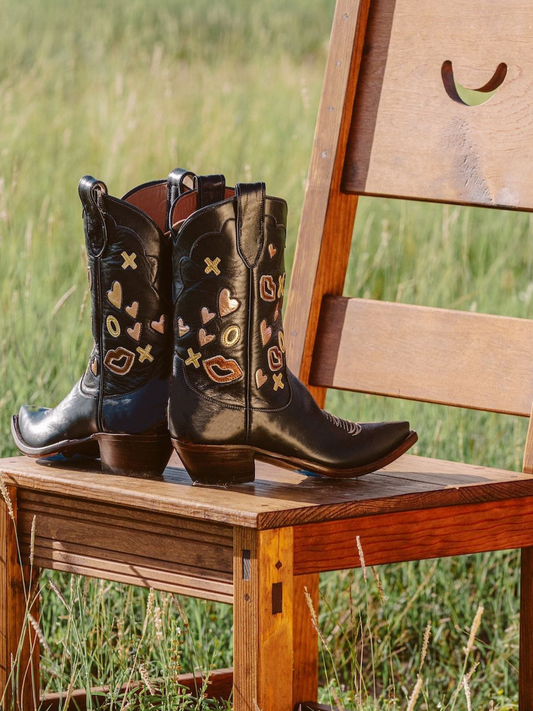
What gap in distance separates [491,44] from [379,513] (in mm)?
845

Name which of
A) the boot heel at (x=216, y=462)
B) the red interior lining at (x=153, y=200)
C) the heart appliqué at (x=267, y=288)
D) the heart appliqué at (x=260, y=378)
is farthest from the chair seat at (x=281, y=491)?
the red interior lining at (x=153, y=200)

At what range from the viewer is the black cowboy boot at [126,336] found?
1.54m

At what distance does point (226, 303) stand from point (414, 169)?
2.13 ft

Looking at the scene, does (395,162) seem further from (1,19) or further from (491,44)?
(1,19)

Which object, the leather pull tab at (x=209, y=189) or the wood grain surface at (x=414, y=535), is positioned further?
the leather pull tab at (x=209, y=189)

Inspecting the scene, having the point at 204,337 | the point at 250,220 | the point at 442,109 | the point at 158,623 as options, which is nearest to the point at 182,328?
the point at 204,337

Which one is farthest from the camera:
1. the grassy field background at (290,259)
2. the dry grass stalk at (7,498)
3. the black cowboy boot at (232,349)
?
the grassy field background at (290,259)

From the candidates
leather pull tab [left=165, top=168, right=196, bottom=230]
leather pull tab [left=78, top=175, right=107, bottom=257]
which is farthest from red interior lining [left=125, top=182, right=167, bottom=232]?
leather pull tab [left=78, top=175, right=107, bottom=257]

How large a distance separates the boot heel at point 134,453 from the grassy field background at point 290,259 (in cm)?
17

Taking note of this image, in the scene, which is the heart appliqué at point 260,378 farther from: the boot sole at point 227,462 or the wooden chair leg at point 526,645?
the wooden chair leg at point 526,645

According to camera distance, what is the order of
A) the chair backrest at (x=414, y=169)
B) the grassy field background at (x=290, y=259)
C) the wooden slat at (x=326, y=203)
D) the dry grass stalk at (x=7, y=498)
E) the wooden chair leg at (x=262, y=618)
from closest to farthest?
the wooden chair leg at (x=262, y=618) < the dry grass stalk at (x=7, y=498) < the chair backrest at (x=414, y=169) < the wooden slat at (x=326, y=203) < the grassy field background at (x=290, y=259)

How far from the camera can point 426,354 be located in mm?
1973

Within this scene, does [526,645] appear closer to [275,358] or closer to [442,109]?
[275,358]

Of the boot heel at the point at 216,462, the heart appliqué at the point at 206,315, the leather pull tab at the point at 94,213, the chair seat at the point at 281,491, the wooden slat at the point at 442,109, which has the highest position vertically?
the wooden slat at the point at 442,109
